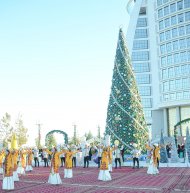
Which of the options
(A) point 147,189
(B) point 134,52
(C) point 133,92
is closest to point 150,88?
(B) point 134,52

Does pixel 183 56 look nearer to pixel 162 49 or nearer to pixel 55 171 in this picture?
pixel 162 49

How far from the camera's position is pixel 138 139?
23.1 m

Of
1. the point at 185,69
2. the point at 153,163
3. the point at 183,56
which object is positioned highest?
the point at 183,56

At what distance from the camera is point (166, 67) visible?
53281mm

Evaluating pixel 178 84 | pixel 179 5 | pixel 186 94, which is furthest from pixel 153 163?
pixel 179 5

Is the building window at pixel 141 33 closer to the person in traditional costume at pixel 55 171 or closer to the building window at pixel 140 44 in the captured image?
the building window at pixel 140 44

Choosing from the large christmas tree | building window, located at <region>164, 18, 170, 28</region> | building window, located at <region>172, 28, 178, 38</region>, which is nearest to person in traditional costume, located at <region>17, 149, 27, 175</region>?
the large christmas tree

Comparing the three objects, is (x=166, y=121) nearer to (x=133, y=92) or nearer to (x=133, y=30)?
(x=133, y=30)

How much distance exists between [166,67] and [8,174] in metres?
44.8

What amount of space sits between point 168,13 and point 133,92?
33736mm

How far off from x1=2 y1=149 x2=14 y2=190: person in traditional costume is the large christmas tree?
1238 centimetres

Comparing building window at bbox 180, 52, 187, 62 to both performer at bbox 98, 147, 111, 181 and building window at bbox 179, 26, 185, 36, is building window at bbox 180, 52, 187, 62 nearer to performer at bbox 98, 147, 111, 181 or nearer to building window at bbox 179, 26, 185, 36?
building window at bbox 179, 26, 185, 36

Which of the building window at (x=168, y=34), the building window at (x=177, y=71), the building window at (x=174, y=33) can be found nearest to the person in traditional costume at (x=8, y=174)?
the building window at (x=177, y=71)

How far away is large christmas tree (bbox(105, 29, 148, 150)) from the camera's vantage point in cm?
2323
